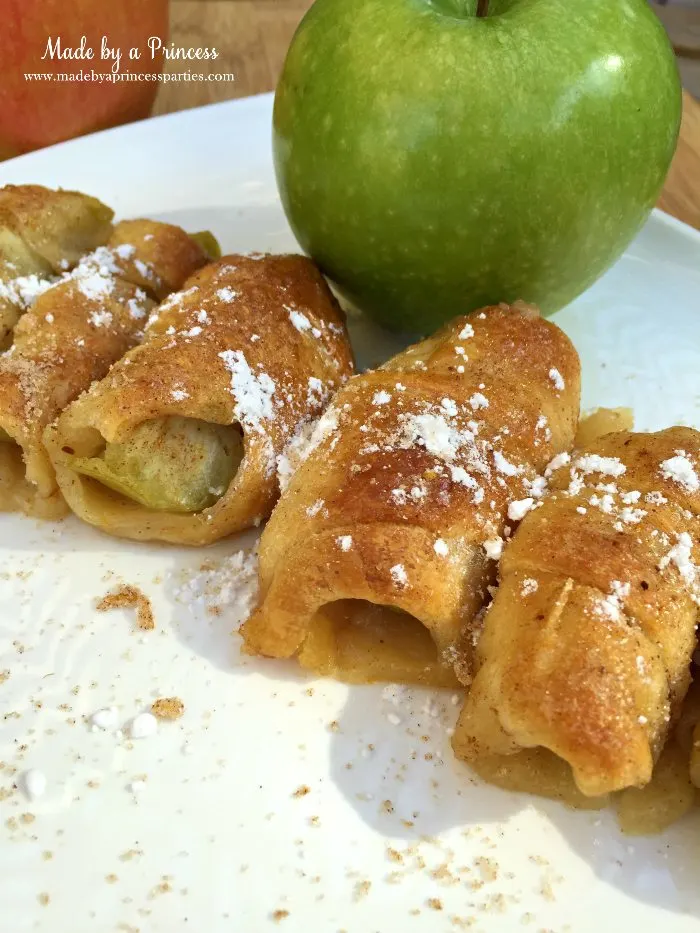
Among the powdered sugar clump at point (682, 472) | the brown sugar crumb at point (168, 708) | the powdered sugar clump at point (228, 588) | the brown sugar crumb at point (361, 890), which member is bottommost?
the brown sugar crumb at point (361, 890)

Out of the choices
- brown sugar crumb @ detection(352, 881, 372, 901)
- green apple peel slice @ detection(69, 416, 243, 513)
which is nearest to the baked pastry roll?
green apple peel slice @ detection(69, 416, 243, 513)

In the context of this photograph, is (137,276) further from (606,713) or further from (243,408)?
(606,713)

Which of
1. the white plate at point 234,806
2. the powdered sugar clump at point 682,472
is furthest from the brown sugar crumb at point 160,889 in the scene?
the powdered sugar clump at point 682,472

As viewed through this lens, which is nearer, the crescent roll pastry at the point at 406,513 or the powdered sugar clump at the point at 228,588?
the crescent roll pastry at the point at 406,513

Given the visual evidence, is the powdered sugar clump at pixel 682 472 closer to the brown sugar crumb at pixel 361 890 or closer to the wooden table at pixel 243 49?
the brown sugar crumb at pixel 361 890

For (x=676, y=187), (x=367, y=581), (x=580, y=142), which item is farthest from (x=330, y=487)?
(x=676, y=187)

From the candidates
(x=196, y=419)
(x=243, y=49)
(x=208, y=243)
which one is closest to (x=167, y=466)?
(x=196, y=419)

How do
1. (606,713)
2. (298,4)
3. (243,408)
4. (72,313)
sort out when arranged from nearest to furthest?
(606,713) < (243,408) < (72,313) < (298,4)
